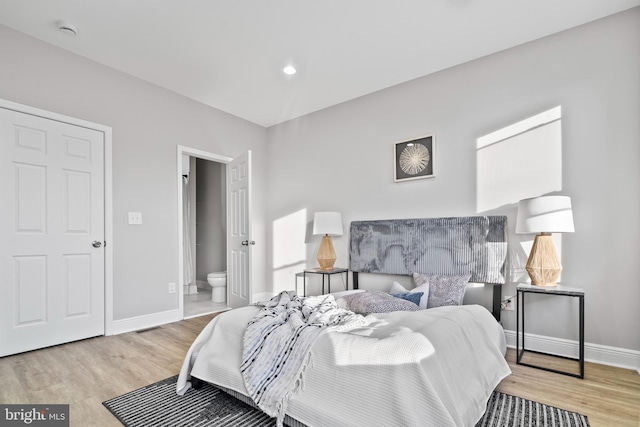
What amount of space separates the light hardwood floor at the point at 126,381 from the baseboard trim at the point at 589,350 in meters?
0.08

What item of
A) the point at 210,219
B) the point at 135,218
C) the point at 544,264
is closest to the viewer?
the point at 544,264

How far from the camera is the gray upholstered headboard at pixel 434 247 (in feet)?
9.99

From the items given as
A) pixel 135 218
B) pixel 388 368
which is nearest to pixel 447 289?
pixel 388 368

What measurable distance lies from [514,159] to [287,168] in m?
2.90

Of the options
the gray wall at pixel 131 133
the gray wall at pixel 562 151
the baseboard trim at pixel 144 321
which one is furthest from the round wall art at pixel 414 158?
the baseboard trim at pixel 144 321

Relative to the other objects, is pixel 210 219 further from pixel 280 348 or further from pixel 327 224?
pixel 280 348

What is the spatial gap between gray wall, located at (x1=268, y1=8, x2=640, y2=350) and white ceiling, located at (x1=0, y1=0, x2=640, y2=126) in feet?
0.65

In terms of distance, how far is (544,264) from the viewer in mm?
2621

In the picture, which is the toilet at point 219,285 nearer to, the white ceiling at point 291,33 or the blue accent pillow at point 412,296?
the white ceiling at point 291,33

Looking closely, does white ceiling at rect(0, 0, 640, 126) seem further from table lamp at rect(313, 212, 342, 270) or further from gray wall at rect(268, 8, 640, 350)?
table lamp at rect(313, 212, 342, 270)

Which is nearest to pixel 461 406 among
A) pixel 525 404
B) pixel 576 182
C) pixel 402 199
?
pixel 525 404

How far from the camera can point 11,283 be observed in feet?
9.42

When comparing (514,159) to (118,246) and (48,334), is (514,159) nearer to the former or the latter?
(118,246)

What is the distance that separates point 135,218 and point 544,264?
3807mm
